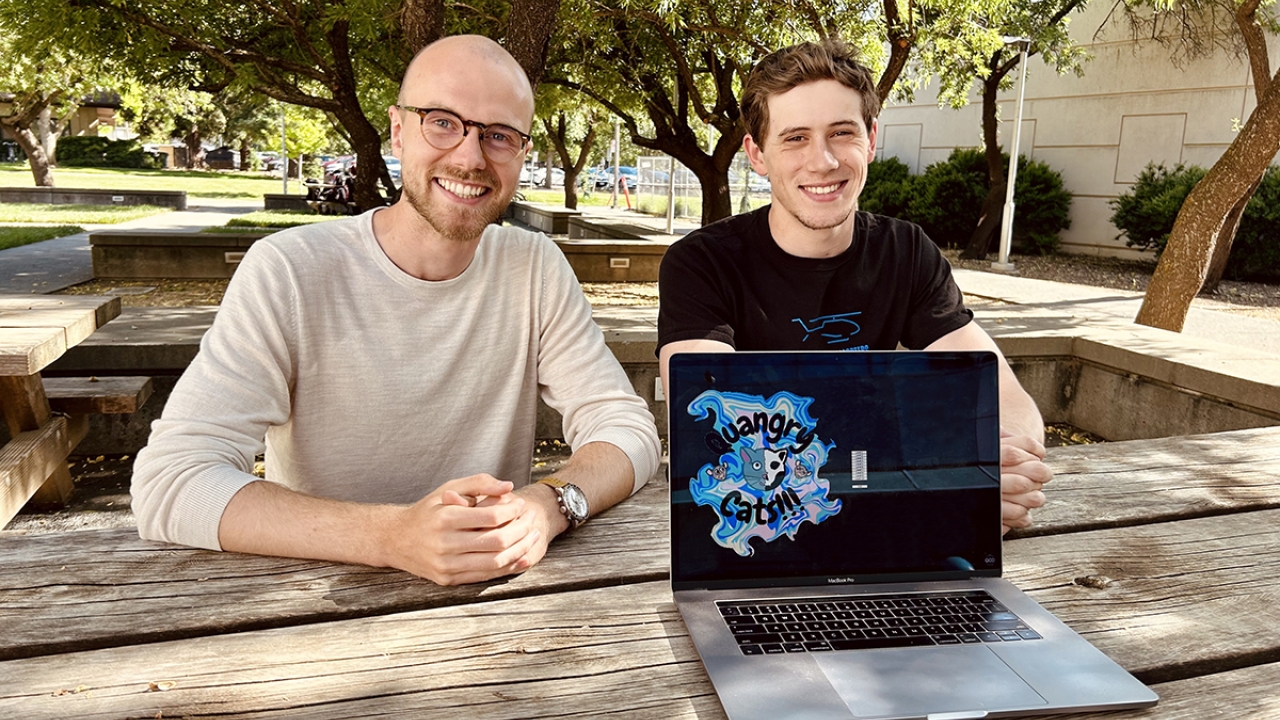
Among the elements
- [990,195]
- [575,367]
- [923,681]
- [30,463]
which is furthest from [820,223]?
[990,195]

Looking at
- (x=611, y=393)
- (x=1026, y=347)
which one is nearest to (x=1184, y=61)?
(x=1026, y=347)

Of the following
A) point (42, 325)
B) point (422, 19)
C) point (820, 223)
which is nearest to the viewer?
point (820, 223)

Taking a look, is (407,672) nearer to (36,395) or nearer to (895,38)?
(36,395)

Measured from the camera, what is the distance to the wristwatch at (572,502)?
1709 mm

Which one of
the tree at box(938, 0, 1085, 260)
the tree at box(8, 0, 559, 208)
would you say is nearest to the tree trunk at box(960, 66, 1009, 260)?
the tree at box(938, 0, 1085, 260)

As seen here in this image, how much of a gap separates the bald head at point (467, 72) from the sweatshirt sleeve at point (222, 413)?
513mm

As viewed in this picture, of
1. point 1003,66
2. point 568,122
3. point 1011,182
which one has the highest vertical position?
point 568,122

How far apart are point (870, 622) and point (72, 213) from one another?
22655 mm

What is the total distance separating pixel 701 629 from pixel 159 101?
33103 millimetres

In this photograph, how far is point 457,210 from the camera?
2096mm

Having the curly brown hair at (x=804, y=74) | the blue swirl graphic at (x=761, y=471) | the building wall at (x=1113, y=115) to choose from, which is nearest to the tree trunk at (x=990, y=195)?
the building wall at (x=1113, y=115)

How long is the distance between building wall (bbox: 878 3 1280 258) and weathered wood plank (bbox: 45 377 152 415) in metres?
15.4

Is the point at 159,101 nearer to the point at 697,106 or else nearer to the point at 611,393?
the point at 697,106

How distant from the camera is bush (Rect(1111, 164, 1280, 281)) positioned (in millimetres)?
13000
